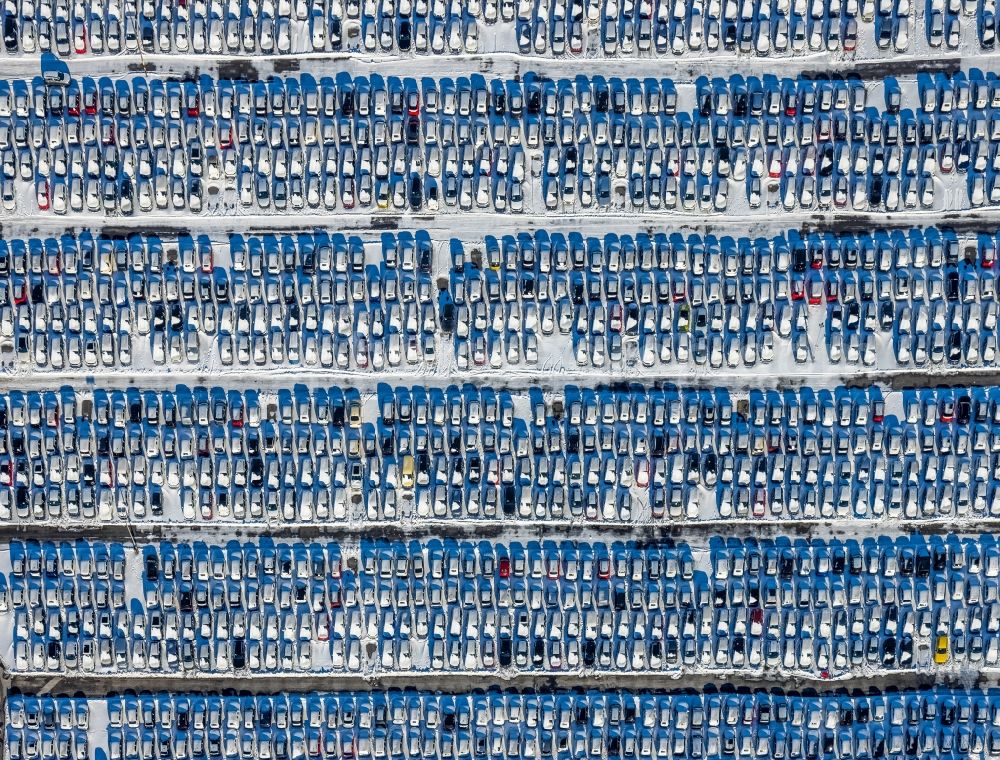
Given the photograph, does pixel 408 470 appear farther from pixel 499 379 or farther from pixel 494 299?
pixel 494 299

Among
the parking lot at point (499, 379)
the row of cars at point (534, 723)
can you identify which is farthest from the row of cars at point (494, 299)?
the row of cars at point (534, 723)

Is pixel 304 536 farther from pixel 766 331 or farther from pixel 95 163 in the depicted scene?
pixel 766 331

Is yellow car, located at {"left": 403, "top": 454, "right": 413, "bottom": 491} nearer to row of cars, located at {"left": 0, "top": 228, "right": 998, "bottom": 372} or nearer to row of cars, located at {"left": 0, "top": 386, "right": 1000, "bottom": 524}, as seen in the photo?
row of cars, located at {"left": 0, "top": 386, "right": 1000, "bottom": 524}

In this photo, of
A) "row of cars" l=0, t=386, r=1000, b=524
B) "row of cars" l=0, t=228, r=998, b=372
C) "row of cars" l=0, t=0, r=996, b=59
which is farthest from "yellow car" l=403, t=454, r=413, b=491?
"row of cars" l=0, t=0, r=996, b=59

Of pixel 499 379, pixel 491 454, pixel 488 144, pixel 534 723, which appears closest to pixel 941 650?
pixel 534 723

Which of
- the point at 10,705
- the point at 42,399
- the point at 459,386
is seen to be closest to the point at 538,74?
A: the point at 459,386

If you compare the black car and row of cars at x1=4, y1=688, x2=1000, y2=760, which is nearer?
the black car
